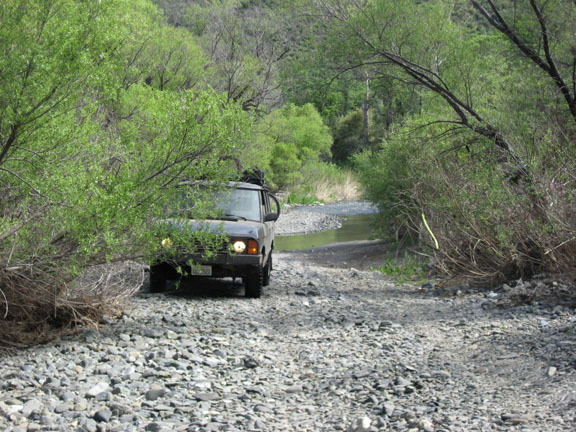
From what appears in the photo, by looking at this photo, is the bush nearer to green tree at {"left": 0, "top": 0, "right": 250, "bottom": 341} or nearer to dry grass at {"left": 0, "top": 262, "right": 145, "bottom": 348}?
green tree at {"left": 0, "top": 0, "right": 250, "bottom": 341}

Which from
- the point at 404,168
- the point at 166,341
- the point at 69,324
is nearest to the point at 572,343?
the point at 166,341

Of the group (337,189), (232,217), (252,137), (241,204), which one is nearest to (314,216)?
(337,189)

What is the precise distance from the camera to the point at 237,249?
10555 mm

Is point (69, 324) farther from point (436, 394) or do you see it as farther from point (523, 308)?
point (523, 308)

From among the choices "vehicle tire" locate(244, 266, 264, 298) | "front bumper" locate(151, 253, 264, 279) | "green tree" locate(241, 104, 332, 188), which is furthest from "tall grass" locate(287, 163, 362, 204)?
"front bumper" locate(151, 253, 264, 279)

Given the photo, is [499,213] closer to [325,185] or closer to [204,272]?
[204,272]

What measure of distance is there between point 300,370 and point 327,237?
2674 centimetres

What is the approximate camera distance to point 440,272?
14312mm

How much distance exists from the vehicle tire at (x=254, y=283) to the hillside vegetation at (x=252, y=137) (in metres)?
1.82

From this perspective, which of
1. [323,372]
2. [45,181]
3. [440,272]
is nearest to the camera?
[45,181]

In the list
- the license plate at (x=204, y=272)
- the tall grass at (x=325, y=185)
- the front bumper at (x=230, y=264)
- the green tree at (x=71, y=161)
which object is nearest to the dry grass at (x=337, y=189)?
the tall grass at (x=325, y=185)

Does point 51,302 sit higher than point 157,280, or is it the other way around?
point 51,302

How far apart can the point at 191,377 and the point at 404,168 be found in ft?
54.5

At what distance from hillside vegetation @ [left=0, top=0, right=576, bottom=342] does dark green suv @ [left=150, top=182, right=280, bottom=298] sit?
103cm
